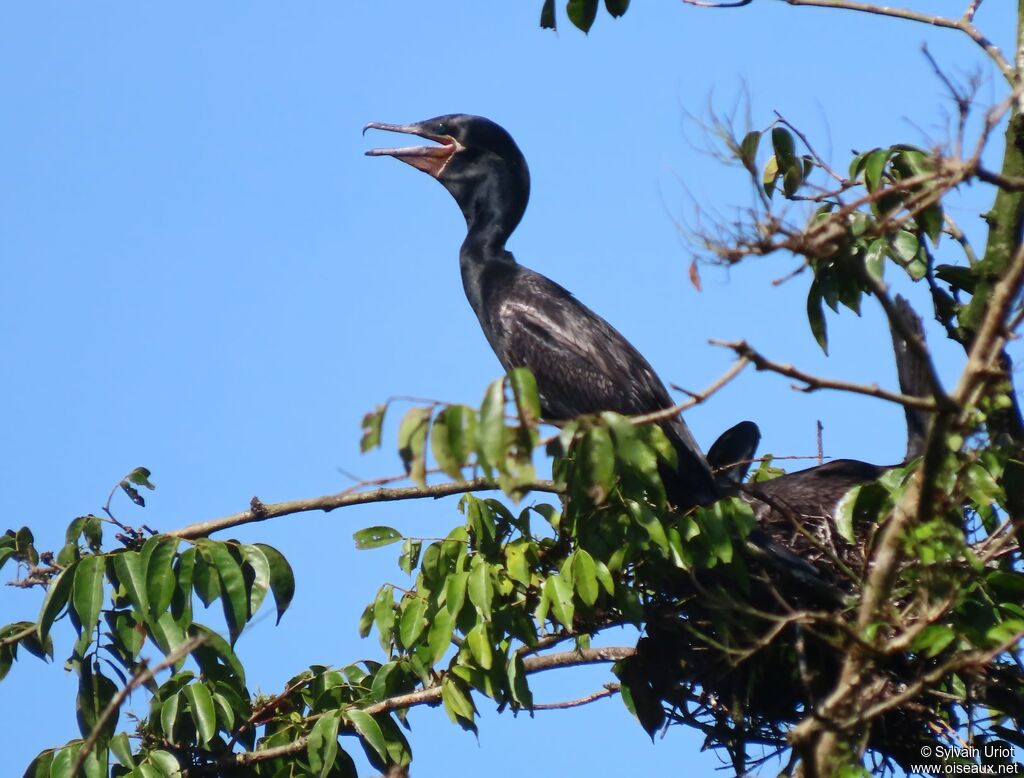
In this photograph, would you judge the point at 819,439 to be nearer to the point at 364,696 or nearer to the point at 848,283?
the point at 848,283

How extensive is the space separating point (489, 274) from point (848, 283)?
8.13ft

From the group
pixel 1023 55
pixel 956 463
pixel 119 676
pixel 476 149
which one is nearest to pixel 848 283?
pixel 1023 55

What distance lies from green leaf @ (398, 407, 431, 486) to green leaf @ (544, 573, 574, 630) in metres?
1.40

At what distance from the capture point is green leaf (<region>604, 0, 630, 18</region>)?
3705mm

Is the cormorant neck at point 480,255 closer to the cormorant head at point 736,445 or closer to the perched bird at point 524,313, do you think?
the perched bird at point 524,313

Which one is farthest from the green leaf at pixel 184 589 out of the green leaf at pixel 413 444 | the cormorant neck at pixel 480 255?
the cormorant neck at pixel 480 255

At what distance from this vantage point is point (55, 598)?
407cm

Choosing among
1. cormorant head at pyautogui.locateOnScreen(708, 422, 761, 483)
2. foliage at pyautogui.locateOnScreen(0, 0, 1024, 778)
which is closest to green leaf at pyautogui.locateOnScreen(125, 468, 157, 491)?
foliage at pyautogui.locateOnScreen(0, 0, 1024, 778)

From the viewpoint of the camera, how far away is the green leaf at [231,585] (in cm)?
412

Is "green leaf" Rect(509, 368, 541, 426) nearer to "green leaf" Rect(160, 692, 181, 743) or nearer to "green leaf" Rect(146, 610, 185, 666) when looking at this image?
"green leaf" Rect(146, 610, 185, 666)

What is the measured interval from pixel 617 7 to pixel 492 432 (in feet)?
5.13

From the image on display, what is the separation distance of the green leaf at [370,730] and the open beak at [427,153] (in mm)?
3411

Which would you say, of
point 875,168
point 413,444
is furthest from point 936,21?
point 413,444

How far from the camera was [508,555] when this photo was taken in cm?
431
